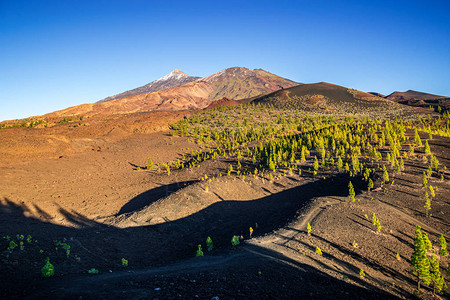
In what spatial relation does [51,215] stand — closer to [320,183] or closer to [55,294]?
[55,294]

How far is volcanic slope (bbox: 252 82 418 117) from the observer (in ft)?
259

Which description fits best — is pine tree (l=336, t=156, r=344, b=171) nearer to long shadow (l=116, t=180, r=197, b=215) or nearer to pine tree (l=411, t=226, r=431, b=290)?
long shadow (l=116, t=180, r=197, b=215)

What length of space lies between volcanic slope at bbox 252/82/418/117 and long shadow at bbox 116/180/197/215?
6866 cm

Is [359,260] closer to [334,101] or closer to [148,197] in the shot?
[148,197]

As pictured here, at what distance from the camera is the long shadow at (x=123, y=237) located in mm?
9321

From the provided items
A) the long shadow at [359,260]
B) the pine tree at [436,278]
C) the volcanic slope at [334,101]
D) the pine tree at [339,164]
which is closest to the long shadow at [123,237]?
the long shadow at [359,260]

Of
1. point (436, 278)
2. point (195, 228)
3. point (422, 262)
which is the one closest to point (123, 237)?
point (195, 228)

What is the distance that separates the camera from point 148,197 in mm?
25297

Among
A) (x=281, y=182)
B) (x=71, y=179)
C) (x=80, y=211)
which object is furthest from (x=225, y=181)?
(x=71, y=179)

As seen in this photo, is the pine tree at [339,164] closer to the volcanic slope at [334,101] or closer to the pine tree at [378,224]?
the pine tree at [378,224]

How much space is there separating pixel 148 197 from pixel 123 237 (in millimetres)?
8687

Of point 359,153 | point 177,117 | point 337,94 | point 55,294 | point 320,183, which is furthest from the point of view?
point 337,94

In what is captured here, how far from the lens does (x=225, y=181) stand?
27219mm

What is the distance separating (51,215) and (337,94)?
105 metres
